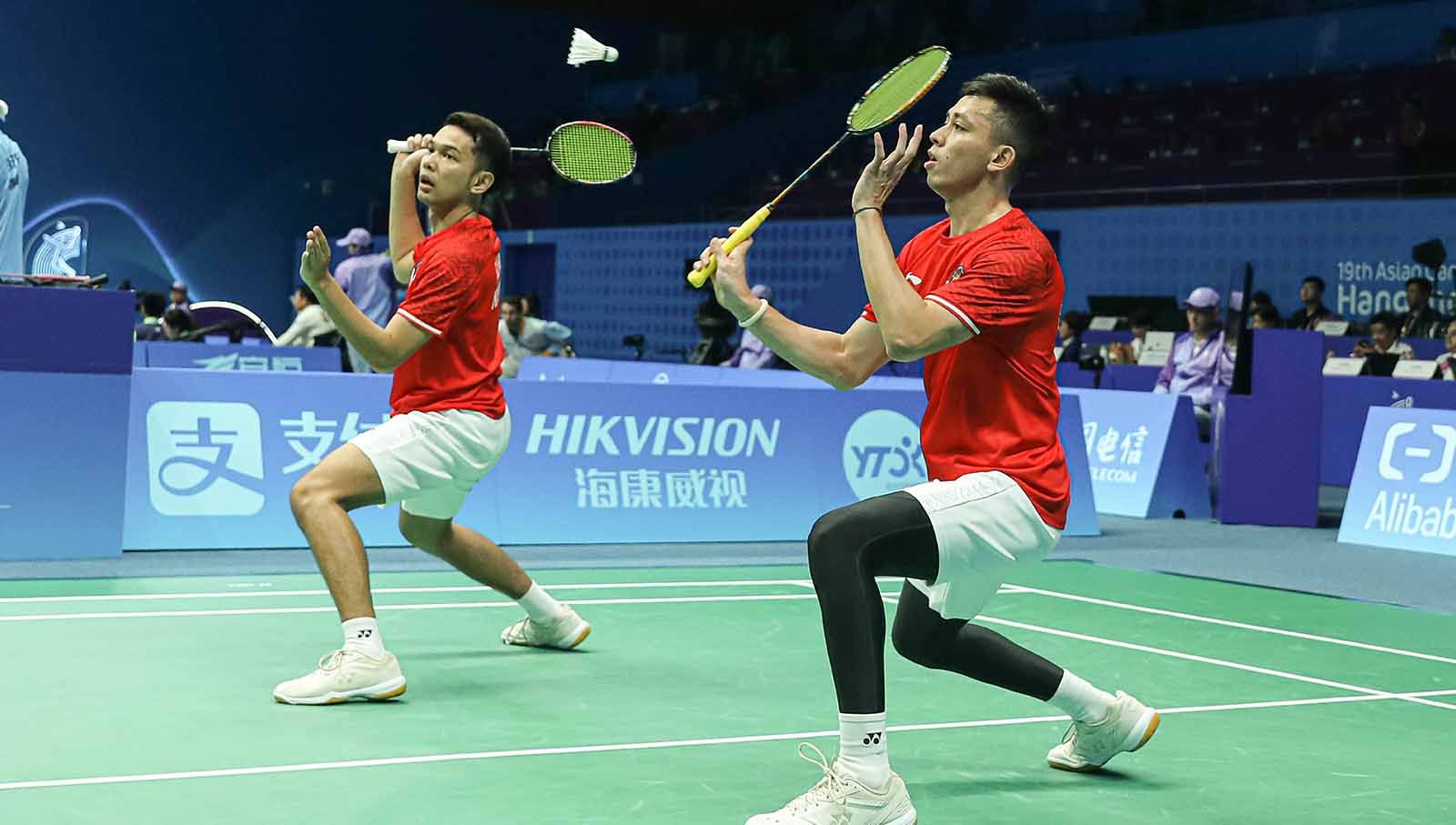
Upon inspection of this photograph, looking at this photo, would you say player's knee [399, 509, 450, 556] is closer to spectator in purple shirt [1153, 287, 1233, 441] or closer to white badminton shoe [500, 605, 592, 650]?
white badminton shoe [500, 605, 592, 650]

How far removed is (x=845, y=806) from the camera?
12.9ft

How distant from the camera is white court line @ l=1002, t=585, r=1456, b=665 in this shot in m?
7.15

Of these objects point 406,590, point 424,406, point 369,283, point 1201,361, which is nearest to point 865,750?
point 424,406

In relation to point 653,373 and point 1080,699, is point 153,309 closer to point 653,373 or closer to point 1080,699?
point 653,373

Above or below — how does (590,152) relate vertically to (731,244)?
above

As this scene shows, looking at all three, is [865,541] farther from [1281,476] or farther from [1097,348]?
[1097,348]

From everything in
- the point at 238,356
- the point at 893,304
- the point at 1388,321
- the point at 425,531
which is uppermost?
the point at 1388,321

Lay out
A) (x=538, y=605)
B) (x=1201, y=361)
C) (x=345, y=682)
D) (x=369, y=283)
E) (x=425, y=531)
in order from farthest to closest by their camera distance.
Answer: (x=369, y=283) → (x=1201, y=361) → (x=538, y=605) → (x=425, y=531) → (x=345, y=682)

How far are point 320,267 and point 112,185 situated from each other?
98.1 feet

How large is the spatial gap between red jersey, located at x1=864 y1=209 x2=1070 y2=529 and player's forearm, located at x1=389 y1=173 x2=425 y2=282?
257 centimetres

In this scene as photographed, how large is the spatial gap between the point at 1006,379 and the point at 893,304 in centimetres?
43

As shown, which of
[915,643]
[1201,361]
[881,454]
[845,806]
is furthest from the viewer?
[1201,361]

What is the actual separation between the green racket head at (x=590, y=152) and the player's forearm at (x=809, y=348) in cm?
171

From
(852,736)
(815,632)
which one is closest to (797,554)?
(815,632)
